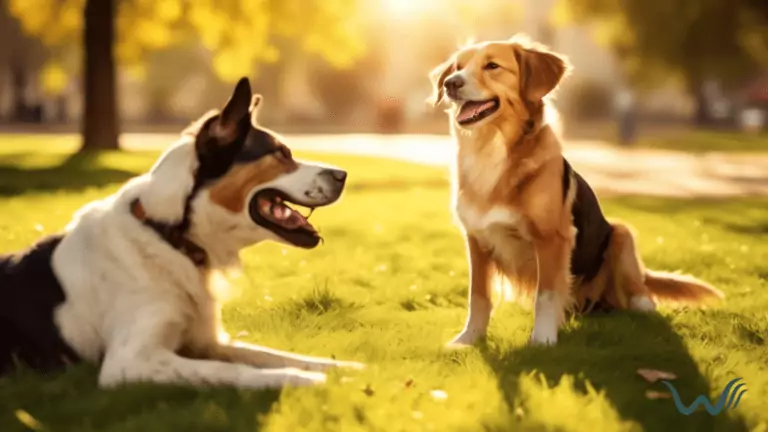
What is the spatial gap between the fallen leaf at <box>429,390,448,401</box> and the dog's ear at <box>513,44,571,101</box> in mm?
1953

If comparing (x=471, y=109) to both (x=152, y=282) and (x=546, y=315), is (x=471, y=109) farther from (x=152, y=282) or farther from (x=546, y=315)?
(x=152, y=282)

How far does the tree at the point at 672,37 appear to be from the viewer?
2834 centimetres

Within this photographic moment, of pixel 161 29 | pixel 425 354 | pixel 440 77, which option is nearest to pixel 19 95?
pixel 161 29

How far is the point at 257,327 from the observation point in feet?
18.5

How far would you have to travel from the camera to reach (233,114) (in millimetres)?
4160

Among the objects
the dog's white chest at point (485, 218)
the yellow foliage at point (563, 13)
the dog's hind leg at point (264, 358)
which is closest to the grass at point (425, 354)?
the dog's hind leg at point (264, 358)

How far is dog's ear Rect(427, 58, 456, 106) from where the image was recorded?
536 centimetres

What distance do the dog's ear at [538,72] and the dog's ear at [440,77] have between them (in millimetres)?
443

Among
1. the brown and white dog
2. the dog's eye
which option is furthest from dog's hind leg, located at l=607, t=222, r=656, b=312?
the dog's eye

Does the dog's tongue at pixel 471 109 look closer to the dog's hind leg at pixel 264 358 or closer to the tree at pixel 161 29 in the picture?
the dog's hind leg at pixel 264 358

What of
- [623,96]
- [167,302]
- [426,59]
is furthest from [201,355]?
[426,59]

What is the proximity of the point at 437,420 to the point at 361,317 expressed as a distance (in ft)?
7.29

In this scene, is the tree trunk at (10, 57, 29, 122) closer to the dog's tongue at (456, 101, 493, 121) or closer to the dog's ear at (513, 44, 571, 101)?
A: the dog's tongue at (456, 101, 493, 121)

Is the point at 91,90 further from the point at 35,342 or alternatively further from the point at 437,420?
the point at 437,420
